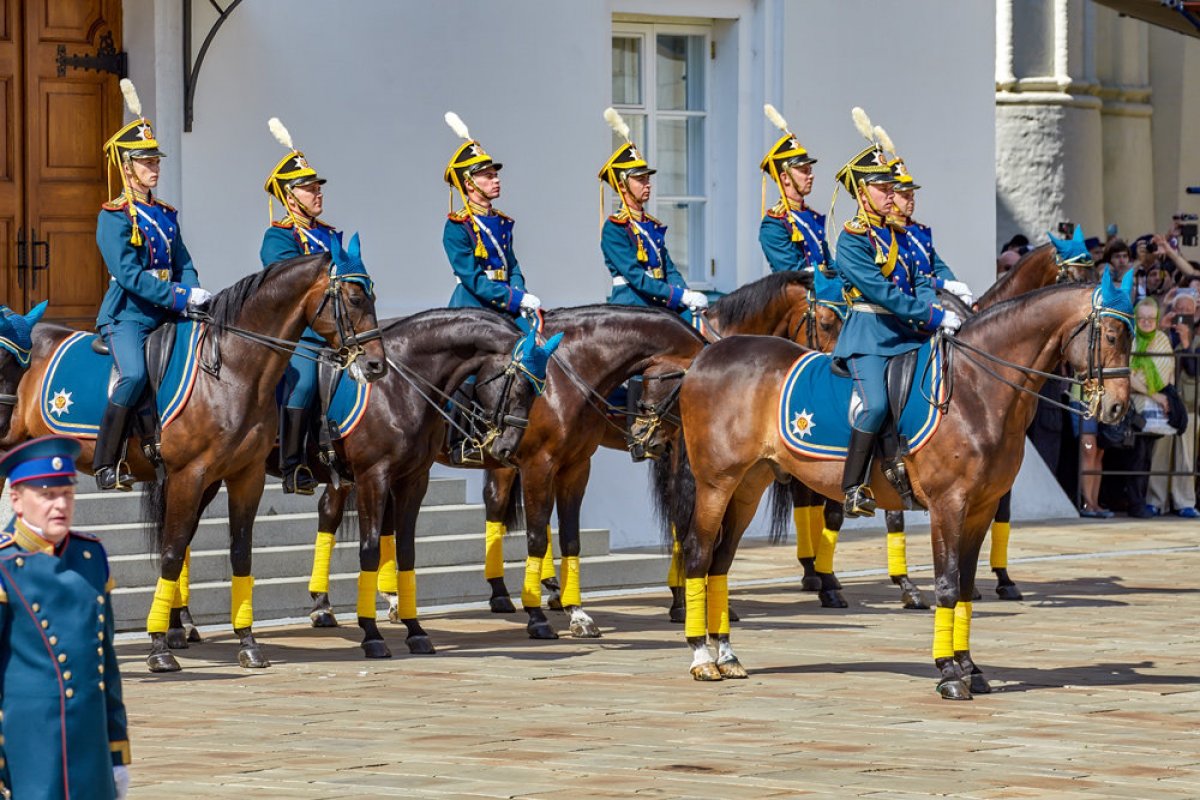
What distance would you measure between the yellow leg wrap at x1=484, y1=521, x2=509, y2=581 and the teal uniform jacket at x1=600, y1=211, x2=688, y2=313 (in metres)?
1.62

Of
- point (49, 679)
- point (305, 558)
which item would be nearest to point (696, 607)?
point (305, 558)

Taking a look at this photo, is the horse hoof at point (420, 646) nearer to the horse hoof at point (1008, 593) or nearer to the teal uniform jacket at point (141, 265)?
the teal uniform jacket at point (141, 265)

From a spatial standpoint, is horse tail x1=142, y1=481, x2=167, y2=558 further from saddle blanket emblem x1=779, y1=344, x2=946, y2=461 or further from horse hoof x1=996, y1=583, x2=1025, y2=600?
horse hoof x1=996, y1=583, x2=1025, y2=600

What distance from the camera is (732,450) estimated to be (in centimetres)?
1112

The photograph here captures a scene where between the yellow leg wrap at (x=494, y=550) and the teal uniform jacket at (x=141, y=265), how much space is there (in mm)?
2763

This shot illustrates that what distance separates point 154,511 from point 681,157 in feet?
24.0

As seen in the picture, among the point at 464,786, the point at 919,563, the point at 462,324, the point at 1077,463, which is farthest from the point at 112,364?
the point at 1077,463

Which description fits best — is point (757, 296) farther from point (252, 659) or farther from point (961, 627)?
point (252, 659)

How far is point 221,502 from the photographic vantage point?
14016 mm

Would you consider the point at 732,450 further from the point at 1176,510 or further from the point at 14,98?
the point at 1176,510

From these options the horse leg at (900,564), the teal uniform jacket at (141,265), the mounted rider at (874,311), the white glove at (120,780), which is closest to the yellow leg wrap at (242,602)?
the teal uniform jacket at (141,265)

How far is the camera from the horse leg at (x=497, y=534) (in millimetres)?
13859

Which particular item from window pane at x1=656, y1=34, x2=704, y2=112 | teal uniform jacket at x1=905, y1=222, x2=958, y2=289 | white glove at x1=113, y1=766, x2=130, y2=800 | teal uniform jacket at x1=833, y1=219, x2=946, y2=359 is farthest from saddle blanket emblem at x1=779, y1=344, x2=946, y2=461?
window pane at x1=656, y1=34, x2=704, y2=112

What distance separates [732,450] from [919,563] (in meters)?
5.61
